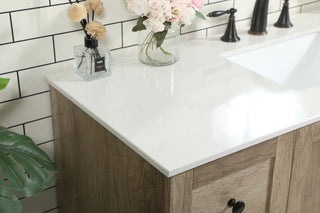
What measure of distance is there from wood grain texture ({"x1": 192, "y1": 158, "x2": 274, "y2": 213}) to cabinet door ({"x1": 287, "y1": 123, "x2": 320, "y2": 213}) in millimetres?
88

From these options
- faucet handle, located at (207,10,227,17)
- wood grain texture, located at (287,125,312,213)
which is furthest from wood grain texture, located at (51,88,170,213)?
faucet handle, located at (207,10,227,17)

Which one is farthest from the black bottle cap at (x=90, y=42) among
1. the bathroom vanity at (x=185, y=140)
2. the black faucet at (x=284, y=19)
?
the black faucet at (x=284, y=19)

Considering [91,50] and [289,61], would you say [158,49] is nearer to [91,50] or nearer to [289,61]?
[91,50]

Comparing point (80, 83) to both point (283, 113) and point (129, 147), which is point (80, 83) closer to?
point (129, 147)

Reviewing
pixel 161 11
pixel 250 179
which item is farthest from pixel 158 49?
pixel 250 179

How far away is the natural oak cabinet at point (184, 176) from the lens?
1169 millimetres

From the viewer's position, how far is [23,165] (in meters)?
1.25

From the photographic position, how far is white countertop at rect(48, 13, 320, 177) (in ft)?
3.84

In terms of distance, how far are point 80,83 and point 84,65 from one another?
62mm

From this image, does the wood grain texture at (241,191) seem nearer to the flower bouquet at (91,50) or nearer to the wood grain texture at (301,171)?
the wood grain texture at (301,171)

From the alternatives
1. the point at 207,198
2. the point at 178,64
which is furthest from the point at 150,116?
the point at 178,64

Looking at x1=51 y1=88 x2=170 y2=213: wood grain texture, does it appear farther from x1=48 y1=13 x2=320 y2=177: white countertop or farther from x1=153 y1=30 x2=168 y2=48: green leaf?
x1=153 y1=30 x2=168 y2=48: green leaf

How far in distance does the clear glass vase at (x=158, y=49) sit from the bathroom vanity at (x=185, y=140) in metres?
0.03

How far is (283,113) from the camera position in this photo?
131 cm
